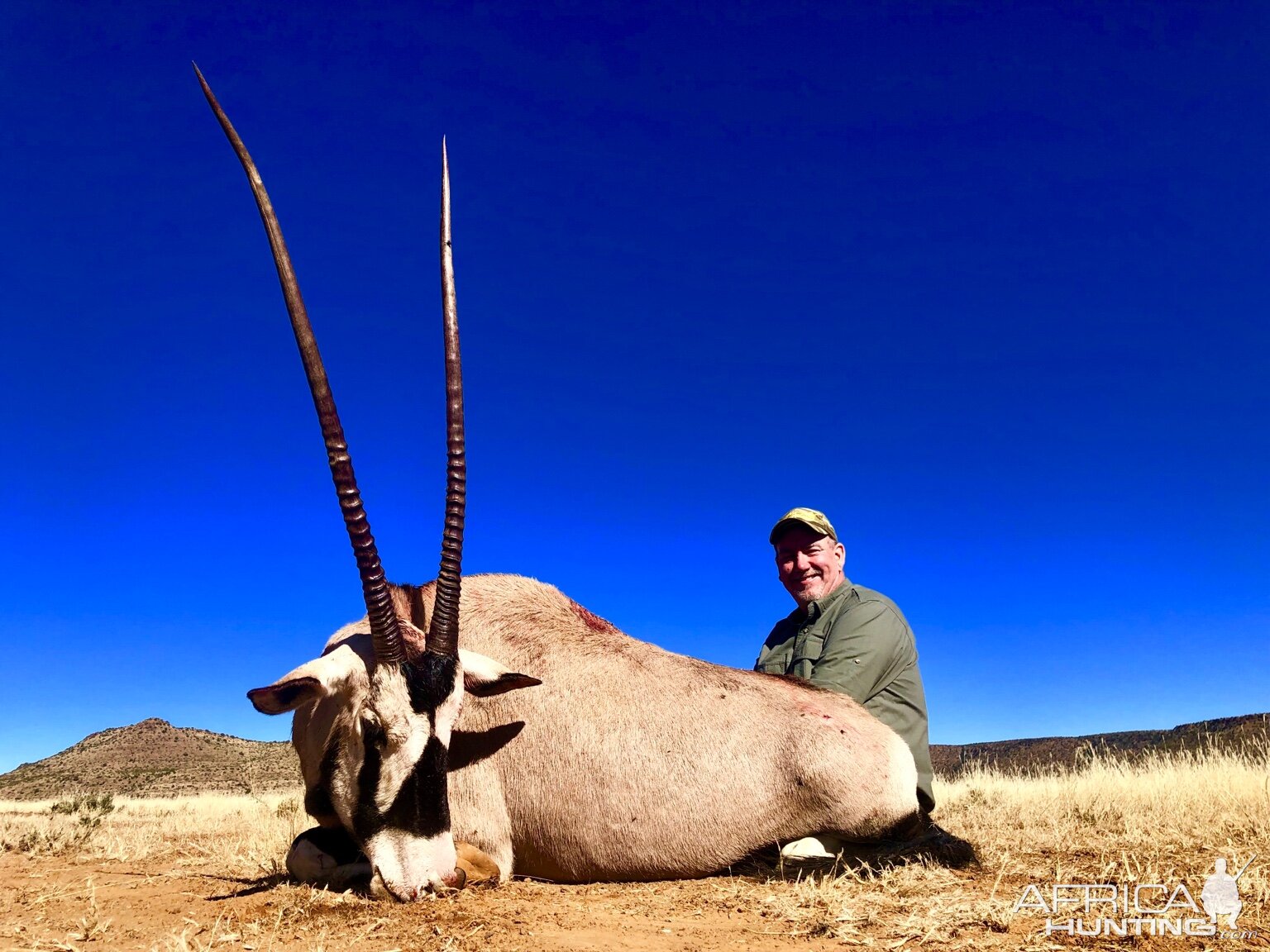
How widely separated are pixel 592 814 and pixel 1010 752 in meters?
43.8

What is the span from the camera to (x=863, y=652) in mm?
5273

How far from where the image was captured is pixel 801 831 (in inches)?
172

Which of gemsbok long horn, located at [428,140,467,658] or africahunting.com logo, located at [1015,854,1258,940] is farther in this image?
gemsbok long horn, located at [428,140,467,658]

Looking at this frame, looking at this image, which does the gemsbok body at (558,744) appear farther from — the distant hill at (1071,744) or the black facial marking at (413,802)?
the distant hill at (1071,744)

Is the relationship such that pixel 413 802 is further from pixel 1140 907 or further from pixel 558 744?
pixel 1140 907

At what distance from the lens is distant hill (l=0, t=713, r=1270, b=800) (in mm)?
28062

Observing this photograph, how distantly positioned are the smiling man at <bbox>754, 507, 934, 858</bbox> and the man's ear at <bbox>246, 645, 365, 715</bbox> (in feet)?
8.61

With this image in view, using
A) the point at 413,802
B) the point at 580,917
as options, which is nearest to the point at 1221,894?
the point at 580,917

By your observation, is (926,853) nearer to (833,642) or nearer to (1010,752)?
(833,642)

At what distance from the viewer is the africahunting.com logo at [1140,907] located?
3.29 meters

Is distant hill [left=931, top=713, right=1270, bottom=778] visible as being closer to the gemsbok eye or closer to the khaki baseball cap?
the khaki baseball cap

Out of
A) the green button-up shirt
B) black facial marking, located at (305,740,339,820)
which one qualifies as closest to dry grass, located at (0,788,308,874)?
black facial marking, located at (305,740,339,820)

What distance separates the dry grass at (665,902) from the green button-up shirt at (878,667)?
0.87m

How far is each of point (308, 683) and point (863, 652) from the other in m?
3.37
